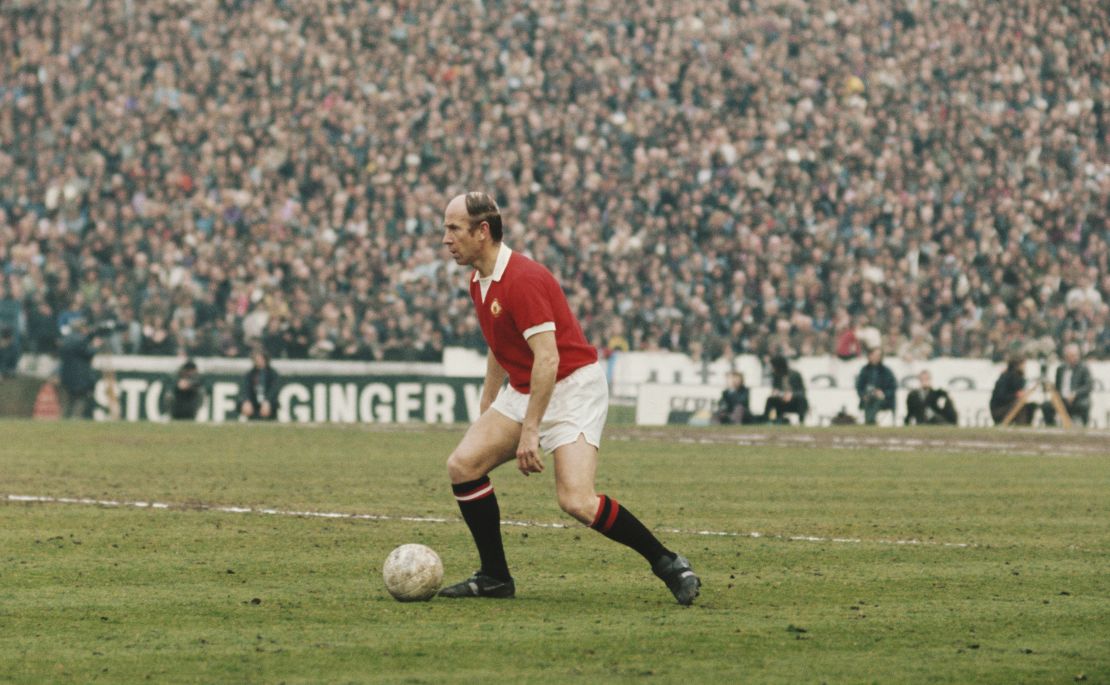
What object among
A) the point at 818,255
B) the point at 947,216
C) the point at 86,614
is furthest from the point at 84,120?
the point at 86,614

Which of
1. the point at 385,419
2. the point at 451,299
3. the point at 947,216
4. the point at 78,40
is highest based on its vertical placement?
the point at 78,40

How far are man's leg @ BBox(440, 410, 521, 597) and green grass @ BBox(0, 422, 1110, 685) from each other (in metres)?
0.19

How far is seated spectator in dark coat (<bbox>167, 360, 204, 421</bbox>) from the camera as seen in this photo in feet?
98.4

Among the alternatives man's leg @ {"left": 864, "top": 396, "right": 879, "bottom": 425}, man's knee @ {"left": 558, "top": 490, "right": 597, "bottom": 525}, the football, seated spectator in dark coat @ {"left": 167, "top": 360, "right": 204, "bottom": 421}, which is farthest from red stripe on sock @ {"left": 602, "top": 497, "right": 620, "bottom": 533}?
man's leg @ {"left": 864, "top": 396, "right": 879, "bottom": 425}

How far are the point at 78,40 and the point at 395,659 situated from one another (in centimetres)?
3379

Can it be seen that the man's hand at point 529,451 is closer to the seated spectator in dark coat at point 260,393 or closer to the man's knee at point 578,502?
the man's knee at point 578,502

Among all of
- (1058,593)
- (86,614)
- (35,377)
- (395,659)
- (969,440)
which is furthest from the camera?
(35,377)

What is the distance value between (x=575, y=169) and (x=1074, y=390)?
1107cm

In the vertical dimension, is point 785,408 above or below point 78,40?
below

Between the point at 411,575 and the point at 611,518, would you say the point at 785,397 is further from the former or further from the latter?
the point at 411,575

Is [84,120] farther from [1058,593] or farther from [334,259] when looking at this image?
[1058,593]

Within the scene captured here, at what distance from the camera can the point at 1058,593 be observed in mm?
Answer: 9039

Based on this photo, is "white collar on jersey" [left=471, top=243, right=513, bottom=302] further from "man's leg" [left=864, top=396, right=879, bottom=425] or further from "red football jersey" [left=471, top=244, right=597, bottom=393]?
"man's leg" [left=864, top=396, right=879, bottom=425]

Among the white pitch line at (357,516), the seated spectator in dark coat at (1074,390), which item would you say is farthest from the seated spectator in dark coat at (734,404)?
the white pitch line at (357,516)
